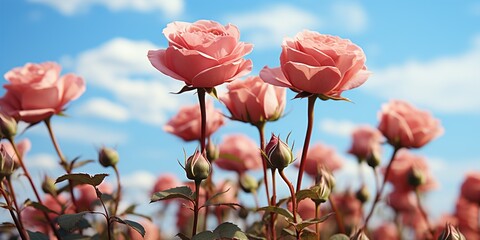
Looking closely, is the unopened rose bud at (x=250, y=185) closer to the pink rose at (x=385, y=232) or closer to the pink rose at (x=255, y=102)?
the pink rose at (x=255, y=102)

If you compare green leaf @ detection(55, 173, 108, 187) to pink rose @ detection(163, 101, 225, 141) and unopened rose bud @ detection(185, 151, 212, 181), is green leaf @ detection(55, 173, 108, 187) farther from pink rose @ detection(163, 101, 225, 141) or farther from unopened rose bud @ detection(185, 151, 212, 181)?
pink rose @ detection(163, 101, 225, 141)

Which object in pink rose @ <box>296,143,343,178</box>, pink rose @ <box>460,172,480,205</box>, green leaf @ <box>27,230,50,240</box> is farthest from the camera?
pink rose @ <box>460,172,480,205</box>

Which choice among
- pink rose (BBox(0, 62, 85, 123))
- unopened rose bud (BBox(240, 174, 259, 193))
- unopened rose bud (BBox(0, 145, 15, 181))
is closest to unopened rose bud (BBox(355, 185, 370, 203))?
unopened rose bud (BBox(240, 174, 259, 193))

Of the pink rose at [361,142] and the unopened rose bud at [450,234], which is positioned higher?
the unopened rose bud at [450,234]

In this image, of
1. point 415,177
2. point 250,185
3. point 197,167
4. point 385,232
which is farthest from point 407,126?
point 385,232

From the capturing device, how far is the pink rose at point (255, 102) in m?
1.83

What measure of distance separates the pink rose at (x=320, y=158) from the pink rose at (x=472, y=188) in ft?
2.37

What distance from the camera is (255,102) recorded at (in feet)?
6.02

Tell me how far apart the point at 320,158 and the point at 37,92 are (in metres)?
1.89

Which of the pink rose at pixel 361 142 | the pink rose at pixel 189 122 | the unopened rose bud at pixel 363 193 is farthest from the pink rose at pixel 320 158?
the pink rose at pixel 189 122

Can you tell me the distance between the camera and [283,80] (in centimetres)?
156

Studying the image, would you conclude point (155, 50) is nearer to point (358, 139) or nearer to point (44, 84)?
point (44, 84)

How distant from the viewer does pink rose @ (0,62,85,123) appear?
2066 millimetres

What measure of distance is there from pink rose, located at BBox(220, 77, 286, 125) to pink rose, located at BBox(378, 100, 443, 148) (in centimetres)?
69
